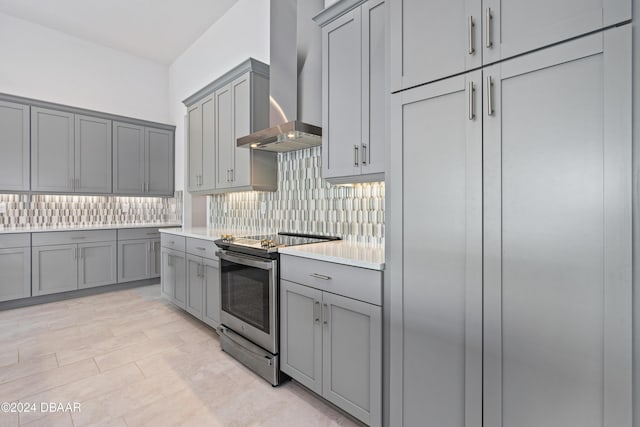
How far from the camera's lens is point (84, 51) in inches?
183

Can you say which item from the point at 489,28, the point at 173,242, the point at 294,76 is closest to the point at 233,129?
the point at 294,76

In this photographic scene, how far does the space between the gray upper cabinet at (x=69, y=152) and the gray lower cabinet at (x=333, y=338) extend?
3927 millimetres

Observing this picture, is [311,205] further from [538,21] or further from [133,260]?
[133,260]

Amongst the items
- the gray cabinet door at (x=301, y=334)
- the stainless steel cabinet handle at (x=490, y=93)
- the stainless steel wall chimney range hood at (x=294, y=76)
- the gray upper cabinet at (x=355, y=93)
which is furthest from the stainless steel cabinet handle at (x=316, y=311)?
the stainless steel cabinet handle at (x=490, y=93)

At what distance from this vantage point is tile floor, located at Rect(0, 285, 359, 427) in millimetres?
1817

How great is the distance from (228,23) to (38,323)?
13.4 feet

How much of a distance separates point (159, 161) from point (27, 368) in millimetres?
3456

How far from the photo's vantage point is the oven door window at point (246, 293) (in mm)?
2186

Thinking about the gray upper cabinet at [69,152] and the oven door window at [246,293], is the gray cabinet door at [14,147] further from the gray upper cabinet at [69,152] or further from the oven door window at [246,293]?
the oven door window at [246,293]

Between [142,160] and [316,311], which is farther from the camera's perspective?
[142,160]

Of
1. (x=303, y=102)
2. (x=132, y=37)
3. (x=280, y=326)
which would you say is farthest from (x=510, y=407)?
(x=132, y=37)

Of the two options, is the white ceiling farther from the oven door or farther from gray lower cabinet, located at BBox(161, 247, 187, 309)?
the oven door

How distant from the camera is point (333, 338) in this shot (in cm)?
178

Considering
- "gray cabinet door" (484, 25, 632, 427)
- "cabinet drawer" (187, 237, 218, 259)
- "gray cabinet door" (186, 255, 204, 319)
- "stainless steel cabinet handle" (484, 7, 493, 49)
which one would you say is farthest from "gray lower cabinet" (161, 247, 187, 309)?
"stainless steel cabinet handle" (484, 7, 493, 49)
